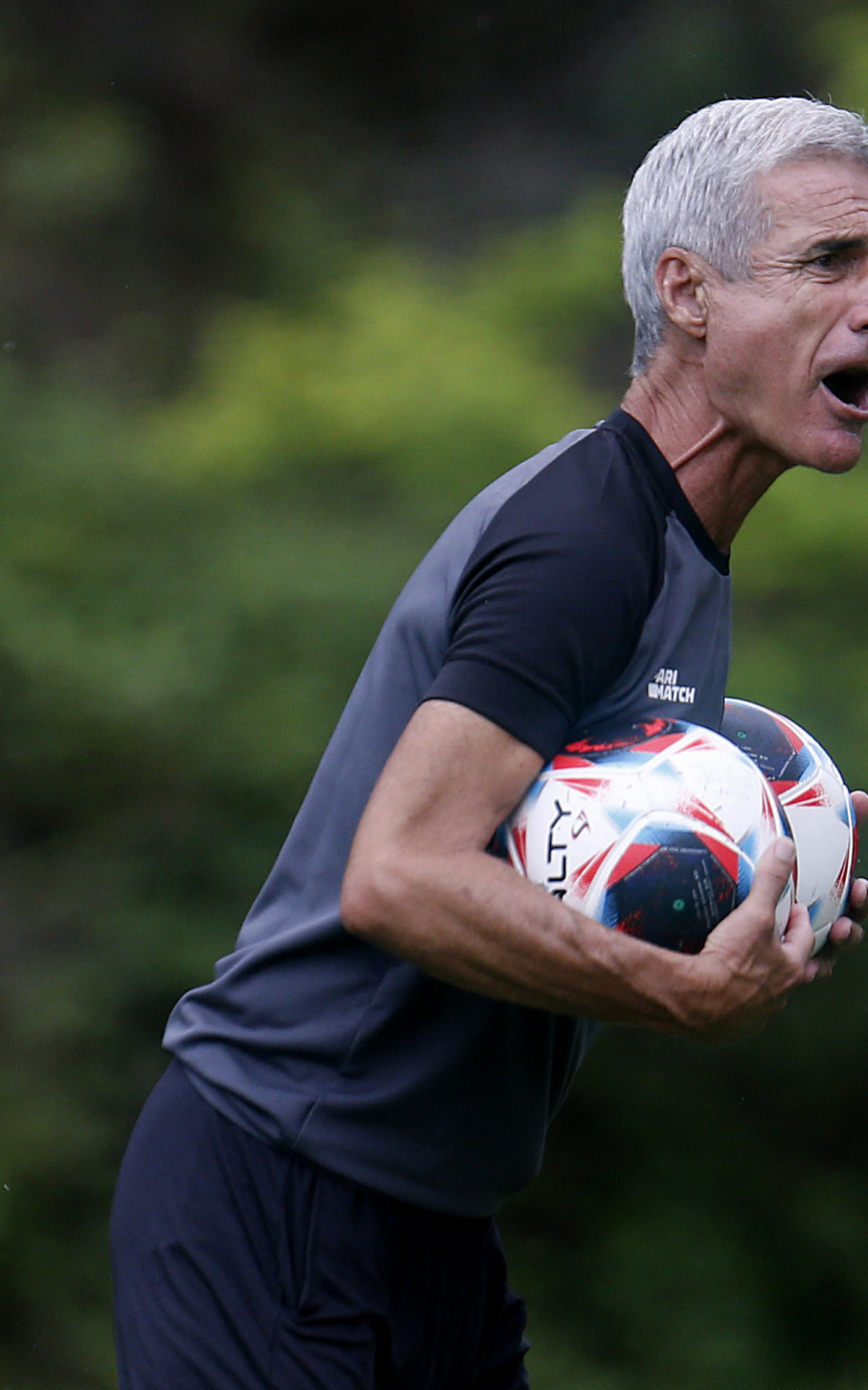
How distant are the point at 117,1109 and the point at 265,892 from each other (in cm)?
222

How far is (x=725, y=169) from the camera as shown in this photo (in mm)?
1833

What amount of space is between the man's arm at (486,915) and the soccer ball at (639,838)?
0.18 ft

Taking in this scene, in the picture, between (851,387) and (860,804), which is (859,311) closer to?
(851,387)

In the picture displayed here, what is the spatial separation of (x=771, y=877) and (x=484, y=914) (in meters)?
0.32

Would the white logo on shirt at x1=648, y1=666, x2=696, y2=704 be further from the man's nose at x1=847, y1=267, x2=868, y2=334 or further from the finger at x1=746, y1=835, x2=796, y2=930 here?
the man's nose at x1=847, y1=267, x2=868, y2=334

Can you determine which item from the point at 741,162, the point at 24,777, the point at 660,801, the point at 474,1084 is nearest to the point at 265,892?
the point at 474,1084

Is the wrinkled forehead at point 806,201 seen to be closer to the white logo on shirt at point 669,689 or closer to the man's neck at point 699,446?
the man's neck at point 699,446

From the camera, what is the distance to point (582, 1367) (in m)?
3.63

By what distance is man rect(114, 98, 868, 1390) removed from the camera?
1.51 meters

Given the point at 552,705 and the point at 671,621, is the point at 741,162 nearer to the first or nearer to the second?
the point at 671,621

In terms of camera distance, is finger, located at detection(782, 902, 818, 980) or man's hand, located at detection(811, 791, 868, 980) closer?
finger, located at detection(782, 902, 818, 980)

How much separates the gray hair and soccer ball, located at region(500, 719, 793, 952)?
0.55 metres

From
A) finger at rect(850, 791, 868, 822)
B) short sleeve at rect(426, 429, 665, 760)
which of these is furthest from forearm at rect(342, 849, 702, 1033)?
finger at rect(850, 791, 868, 822)

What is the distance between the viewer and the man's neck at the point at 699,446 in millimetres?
1841
